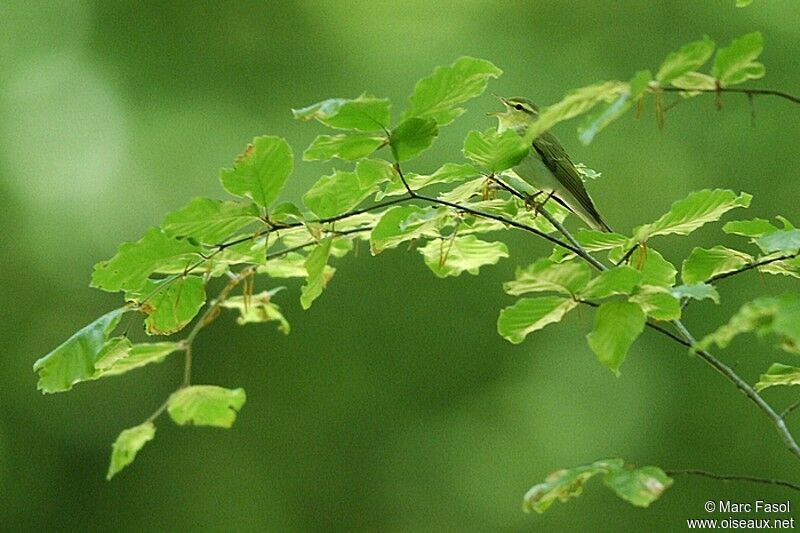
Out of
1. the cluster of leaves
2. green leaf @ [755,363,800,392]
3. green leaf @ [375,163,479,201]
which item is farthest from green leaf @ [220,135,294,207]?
green leaf @ [755,363,800,392]

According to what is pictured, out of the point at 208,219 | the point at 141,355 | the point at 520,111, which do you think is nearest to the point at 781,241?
the point at 208,219

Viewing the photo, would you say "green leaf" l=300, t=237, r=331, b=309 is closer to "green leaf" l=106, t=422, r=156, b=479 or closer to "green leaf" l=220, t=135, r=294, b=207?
"green leaf" l=220, t=135, r=294, b=207

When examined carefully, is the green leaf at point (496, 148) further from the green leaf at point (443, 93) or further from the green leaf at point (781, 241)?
the green leaf at point (781, 241)

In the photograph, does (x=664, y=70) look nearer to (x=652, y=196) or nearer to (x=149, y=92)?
(x=652, y=196)

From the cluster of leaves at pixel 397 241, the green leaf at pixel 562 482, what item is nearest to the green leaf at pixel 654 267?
the cluster of leaves at pixel 397 241

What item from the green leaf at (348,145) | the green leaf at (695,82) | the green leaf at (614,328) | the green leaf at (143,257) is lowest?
the green leaf at (614,328)

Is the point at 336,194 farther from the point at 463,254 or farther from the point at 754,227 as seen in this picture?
the point at 754,227
